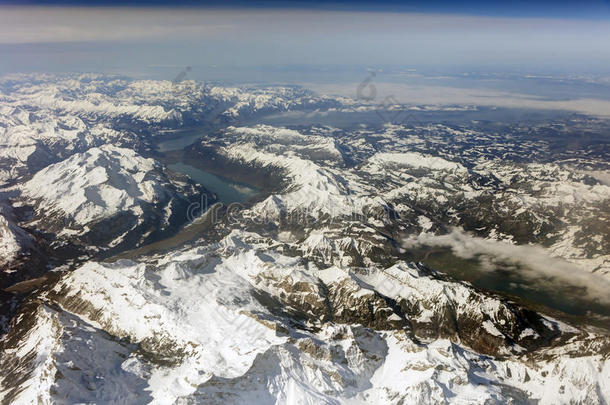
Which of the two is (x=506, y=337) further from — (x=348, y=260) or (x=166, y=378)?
(x=166, y=378)

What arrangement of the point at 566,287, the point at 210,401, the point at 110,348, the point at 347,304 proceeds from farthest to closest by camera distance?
the point at 566,287 → the point at 347,304 → the point at 110,348 → the point at 210,401

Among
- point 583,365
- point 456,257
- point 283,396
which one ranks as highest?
point 583,365

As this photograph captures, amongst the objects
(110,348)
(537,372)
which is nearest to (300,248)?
(110,348)

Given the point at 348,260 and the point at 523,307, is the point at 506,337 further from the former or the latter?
the point at 348,260

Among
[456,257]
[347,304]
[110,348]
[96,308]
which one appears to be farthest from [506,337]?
[96,308]

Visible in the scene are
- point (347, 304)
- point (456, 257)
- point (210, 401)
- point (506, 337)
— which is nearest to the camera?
point (210, 401)

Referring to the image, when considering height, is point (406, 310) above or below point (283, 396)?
below

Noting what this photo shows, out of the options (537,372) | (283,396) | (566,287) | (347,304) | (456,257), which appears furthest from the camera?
(456,257)

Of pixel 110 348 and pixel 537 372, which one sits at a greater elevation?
pixel 537 372

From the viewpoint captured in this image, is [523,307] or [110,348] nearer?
[110,348]
